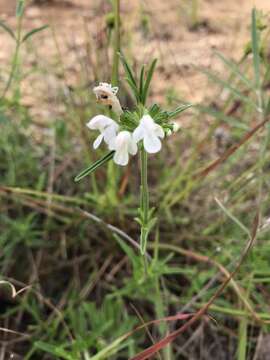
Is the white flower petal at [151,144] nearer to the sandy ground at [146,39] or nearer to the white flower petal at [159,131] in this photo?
the white flower petal at [159,131]

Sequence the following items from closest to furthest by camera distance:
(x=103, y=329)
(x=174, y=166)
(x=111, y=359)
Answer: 1. (x=103, y=329)
2. (x=111, y=359)
3. (x=174, y=166)

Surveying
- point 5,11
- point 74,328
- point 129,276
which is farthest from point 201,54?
point 74,328

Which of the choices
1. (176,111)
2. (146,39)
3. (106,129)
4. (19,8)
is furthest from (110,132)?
(146,39)

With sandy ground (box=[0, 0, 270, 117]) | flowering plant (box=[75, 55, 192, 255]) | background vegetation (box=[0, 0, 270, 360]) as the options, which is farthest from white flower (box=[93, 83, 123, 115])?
sandy ground (box=[0, 0, 270, 117])

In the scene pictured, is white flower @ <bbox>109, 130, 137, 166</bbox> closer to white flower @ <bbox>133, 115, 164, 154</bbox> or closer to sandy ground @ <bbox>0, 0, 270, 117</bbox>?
white flower @ <bbox>133, 115, 164, 154</bbox>

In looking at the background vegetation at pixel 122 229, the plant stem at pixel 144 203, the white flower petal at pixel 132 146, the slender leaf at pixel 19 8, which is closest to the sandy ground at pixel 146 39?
the background vegetation at pixel 122 229

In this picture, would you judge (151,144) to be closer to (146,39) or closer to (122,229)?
(122,229)

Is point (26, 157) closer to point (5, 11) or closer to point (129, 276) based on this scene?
point (129, 276)

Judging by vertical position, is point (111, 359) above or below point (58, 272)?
below
